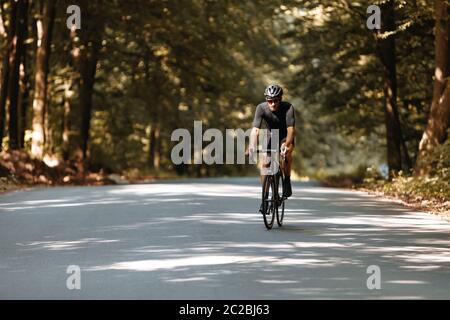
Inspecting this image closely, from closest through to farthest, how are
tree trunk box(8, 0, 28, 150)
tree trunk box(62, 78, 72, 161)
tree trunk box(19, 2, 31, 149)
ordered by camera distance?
tree trunk box(8, 0, 28, 150) < tree trunk box(19, 2, 31, 149) < tree trunk box(62, 78, 72, 161)

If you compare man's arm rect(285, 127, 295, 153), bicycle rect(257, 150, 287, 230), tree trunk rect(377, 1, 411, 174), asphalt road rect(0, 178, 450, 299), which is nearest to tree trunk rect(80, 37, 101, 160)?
tree trunk rect(377, 1, 411, 174)

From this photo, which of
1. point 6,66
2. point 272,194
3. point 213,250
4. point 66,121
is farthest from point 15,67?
point 213,250

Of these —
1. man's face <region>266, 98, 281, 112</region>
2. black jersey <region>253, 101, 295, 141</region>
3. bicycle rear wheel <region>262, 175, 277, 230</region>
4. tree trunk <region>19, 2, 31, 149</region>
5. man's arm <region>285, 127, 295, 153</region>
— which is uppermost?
tree trunk <region>19, 2, 31, 149</region>

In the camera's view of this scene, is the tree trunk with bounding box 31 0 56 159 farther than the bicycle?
Yes

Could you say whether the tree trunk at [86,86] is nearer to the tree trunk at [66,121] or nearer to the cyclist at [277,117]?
the tree trunk at [66,121]

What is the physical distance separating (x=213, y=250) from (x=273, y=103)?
315 centimetres

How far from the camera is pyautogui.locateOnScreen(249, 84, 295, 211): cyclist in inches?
611

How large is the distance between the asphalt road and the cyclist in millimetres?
1359

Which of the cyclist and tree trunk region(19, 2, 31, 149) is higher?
tree trunk region(19, 2, 31, 149)

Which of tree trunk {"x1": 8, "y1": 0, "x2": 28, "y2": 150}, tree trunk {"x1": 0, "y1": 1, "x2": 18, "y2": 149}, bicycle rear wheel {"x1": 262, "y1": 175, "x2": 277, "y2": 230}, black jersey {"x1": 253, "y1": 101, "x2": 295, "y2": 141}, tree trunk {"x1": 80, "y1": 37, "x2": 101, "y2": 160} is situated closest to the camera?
black jersey {"x1": 253, "y1": 101, "x2": 295, "y2": 141}

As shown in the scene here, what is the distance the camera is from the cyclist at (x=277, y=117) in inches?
611

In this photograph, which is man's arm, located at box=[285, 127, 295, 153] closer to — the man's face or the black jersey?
the black jersey

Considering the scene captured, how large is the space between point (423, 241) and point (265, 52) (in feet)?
123
